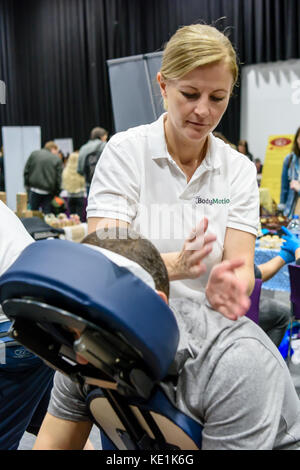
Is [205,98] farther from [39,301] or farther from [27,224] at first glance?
[27,224]

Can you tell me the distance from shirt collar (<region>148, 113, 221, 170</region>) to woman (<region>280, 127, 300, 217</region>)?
118 inches

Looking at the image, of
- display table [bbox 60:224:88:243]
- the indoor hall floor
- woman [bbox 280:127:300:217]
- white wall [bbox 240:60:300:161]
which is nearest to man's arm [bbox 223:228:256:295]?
the indoor hall floor

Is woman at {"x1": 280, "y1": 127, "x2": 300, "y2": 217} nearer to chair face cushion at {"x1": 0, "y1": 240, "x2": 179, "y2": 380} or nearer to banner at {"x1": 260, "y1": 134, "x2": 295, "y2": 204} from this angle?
banner at {"x1": 260, "y1": 134, "x2": 295, "y2": 204}

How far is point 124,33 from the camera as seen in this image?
966cm

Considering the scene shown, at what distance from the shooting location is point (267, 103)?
26.3 ft

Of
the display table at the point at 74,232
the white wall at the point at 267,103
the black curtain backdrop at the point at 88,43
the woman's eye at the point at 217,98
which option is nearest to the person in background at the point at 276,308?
the display table at the point at 74,232

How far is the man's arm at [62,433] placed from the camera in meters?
0.81

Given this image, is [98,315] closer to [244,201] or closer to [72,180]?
[244,201]

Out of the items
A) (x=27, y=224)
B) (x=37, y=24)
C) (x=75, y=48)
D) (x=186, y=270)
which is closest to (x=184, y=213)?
(x=186, y=270)

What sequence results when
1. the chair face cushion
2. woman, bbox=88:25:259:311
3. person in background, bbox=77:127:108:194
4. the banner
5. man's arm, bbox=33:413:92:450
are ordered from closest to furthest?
1. the chair face cushion
2. man's arm, bbox=33:413:92:450
3. woman, bbox=88:25:259:311
4. person in background, bbox=77:127:108:194
5. the banner

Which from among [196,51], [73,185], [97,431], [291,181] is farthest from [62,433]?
[73,185]

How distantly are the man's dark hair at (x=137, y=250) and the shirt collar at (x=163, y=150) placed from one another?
0.49m

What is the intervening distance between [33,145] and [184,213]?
21.1 feet

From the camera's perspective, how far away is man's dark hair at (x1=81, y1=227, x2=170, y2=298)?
0.62 meters
